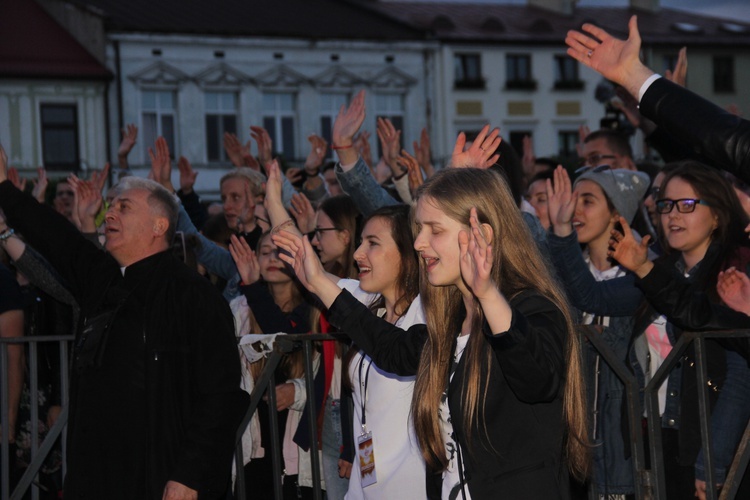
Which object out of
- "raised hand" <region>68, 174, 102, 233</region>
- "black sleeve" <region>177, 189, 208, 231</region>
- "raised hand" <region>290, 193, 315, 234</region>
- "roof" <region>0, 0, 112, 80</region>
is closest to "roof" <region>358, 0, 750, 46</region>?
"roof" <region>0, 0, 112, 80</region>

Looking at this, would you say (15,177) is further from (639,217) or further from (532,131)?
(532,131)

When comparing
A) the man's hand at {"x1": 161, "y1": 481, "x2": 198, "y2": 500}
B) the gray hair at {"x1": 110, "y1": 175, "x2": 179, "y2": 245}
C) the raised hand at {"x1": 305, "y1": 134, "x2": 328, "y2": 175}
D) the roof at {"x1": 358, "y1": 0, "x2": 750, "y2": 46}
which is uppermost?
the roof at {"x1": 358, "y1": 0, "x2": 750, "y2": 46}

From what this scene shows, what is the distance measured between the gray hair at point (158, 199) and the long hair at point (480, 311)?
2297mm

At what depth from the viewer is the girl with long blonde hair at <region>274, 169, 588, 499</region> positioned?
3404mm

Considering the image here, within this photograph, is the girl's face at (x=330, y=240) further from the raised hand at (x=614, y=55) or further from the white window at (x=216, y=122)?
the white window at (x=216, y=122)

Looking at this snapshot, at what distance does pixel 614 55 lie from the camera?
3.93 metres

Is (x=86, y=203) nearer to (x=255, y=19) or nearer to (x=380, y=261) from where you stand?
(x=380, y=261)

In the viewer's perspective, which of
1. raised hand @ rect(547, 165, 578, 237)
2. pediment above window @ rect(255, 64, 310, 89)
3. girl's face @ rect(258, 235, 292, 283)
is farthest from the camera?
pediment above window @ rect(255, 64, 310, 89)

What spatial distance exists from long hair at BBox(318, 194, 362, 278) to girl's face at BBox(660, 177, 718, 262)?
1682 mm

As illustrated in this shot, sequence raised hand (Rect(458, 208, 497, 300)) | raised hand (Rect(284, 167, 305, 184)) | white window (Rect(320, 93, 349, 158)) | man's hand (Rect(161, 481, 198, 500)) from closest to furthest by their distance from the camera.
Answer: raised hand (Rect(458, 208, 497, 300)) < man's hand (Rect(161, 481, 198, 500)) < raised hand (Rect(284, 167, 305, 184)) < white window (Rect(320, 93, 349, 158))

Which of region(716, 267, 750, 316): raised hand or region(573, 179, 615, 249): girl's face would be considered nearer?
region(716, 267, 750, 316): raised hand

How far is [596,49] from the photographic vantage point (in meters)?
3.99

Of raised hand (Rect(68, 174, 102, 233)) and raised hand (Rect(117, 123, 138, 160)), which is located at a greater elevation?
raised hand (Rect(117, 123, 138, 160))

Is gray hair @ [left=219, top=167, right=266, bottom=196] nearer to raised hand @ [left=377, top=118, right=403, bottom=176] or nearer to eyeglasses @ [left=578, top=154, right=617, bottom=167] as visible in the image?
raised hand @ [left=377, top=118, right=403, bottom=176]
